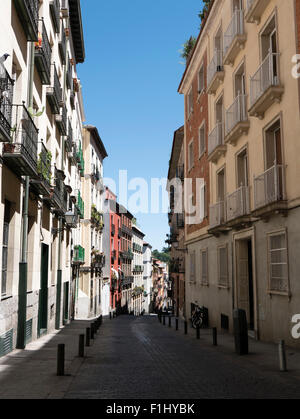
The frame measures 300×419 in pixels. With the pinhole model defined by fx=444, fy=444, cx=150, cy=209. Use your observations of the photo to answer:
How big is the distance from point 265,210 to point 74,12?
59.9ft

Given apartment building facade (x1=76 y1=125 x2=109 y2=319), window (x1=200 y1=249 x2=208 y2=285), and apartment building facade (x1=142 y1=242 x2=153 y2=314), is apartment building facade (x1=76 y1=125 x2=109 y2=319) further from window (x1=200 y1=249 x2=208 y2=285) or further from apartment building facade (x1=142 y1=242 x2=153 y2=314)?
apartment building facade (x1=142 y1=242 x2=153 y2=314)

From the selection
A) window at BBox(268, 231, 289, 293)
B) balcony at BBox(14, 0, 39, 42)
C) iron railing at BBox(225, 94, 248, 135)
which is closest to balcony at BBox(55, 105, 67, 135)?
balcony at BBox(14, 0, 39, 42)

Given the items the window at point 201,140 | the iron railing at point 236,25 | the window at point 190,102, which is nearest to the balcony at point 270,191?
the iron railing at point 236,25

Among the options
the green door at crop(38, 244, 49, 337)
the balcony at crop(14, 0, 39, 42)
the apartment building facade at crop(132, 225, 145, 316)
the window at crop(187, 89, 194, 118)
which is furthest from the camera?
the apartment building facade at crop(132, 225, 145, 316)

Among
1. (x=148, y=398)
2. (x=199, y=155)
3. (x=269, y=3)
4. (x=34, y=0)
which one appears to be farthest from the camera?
(x=199, y=155)

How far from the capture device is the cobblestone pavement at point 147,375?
721 cm

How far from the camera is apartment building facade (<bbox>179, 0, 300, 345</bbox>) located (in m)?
12.6

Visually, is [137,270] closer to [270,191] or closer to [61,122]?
[61,122]

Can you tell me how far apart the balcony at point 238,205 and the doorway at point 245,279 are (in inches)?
41.2

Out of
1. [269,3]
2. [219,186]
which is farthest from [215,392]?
[219,186]

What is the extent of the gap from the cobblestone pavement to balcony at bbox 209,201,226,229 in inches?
268

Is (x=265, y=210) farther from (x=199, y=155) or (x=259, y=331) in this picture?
(x=199, y=155)

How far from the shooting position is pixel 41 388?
751 centimetres

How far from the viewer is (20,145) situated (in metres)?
10.5
